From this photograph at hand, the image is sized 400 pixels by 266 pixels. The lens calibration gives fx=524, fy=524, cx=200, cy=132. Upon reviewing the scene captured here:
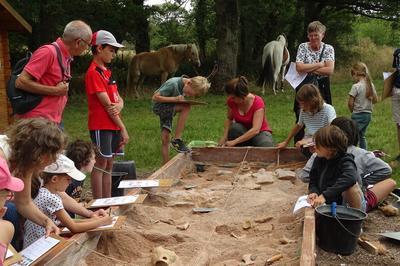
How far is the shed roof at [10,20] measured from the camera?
8281 millimetres

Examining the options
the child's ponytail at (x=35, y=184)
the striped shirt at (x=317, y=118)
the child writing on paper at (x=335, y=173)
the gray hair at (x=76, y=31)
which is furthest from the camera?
the striped shirt at (x=317, y=118)

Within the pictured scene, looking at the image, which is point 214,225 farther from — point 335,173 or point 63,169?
point 63,169

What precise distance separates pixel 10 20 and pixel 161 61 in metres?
7.75

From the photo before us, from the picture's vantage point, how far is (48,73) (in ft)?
12.5

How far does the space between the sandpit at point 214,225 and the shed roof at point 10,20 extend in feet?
15.6

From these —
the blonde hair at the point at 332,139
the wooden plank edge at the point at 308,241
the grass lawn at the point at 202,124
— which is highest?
the blonde hair at the point at 332,139

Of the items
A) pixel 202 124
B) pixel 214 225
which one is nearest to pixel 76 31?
pixel 214 225

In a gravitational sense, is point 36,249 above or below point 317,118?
below

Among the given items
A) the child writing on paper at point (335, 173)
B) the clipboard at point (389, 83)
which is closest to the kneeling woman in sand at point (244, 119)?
the clipboard at point (389, 83)

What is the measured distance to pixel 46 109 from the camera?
3848 mm

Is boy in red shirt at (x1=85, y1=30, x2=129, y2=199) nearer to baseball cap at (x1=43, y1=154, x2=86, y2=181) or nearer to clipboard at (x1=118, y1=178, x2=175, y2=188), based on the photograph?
clipboard at (x1=118, y1=178, x2=175, y2=188)

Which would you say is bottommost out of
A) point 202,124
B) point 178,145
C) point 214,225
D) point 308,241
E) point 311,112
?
point 202,124

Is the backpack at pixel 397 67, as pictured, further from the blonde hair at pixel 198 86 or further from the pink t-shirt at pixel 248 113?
the blonde hair at pixel 198 86

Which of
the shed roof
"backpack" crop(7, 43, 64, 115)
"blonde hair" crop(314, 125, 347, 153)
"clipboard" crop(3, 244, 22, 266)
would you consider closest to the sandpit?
"blonde hair" crop(314, 125, 347, 153)
